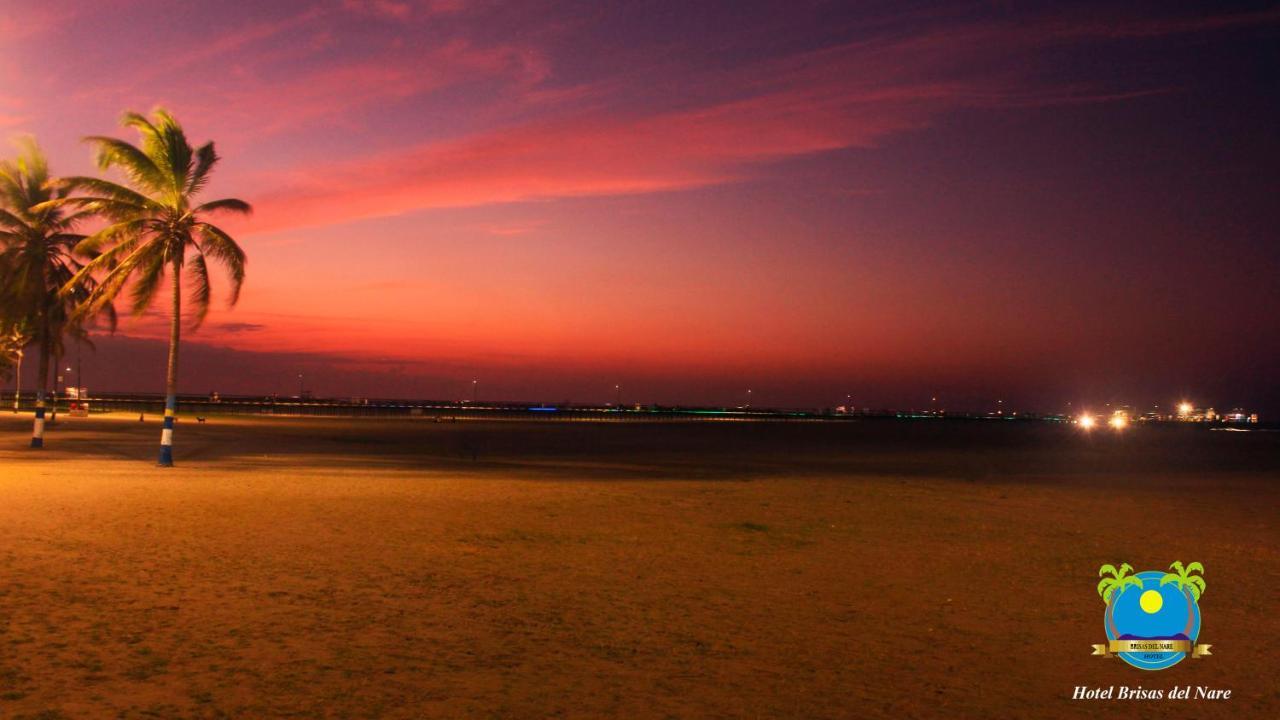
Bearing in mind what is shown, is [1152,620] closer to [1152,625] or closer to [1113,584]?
[1152,625]

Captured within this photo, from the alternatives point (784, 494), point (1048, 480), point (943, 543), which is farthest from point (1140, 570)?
point (1048, 480)

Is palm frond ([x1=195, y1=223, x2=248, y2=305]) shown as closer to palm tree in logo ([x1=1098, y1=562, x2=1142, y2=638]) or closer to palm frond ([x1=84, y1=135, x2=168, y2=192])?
palm frond ([x1=84, y1=135, x2=168, y2=192])

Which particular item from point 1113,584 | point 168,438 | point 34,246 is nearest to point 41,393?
point 34,246

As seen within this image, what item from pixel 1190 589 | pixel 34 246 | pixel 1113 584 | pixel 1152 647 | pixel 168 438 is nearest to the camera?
pixel 1152 647

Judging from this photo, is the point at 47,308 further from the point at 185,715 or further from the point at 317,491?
the point at 185,715

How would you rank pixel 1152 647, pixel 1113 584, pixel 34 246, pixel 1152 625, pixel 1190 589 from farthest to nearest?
pixel 34 246 → pixel 1113 584 → pixel 1190 589 → pixel 1152 625 → pixel 1152 647

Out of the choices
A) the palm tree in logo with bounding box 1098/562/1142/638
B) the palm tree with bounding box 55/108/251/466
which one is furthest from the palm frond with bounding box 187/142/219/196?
the palm tree in logo with bounding box 1098/562/1142/638

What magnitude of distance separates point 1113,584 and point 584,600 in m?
6.13

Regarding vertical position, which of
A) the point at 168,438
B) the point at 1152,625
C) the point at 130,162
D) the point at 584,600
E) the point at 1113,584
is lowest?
the point at 584,600

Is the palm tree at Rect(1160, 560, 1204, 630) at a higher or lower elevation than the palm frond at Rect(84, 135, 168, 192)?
lower

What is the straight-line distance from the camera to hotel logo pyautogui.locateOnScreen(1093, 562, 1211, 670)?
7.59 metres

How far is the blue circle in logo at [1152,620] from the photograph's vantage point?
7.54 m

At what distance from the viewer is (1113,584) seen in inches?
423

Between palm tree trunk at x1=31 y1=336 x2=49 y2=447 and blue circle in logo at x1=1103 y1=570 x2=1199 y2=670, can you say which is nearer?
blue circle in logo at x1=1103 y1=570 x2=1199 y2=670
